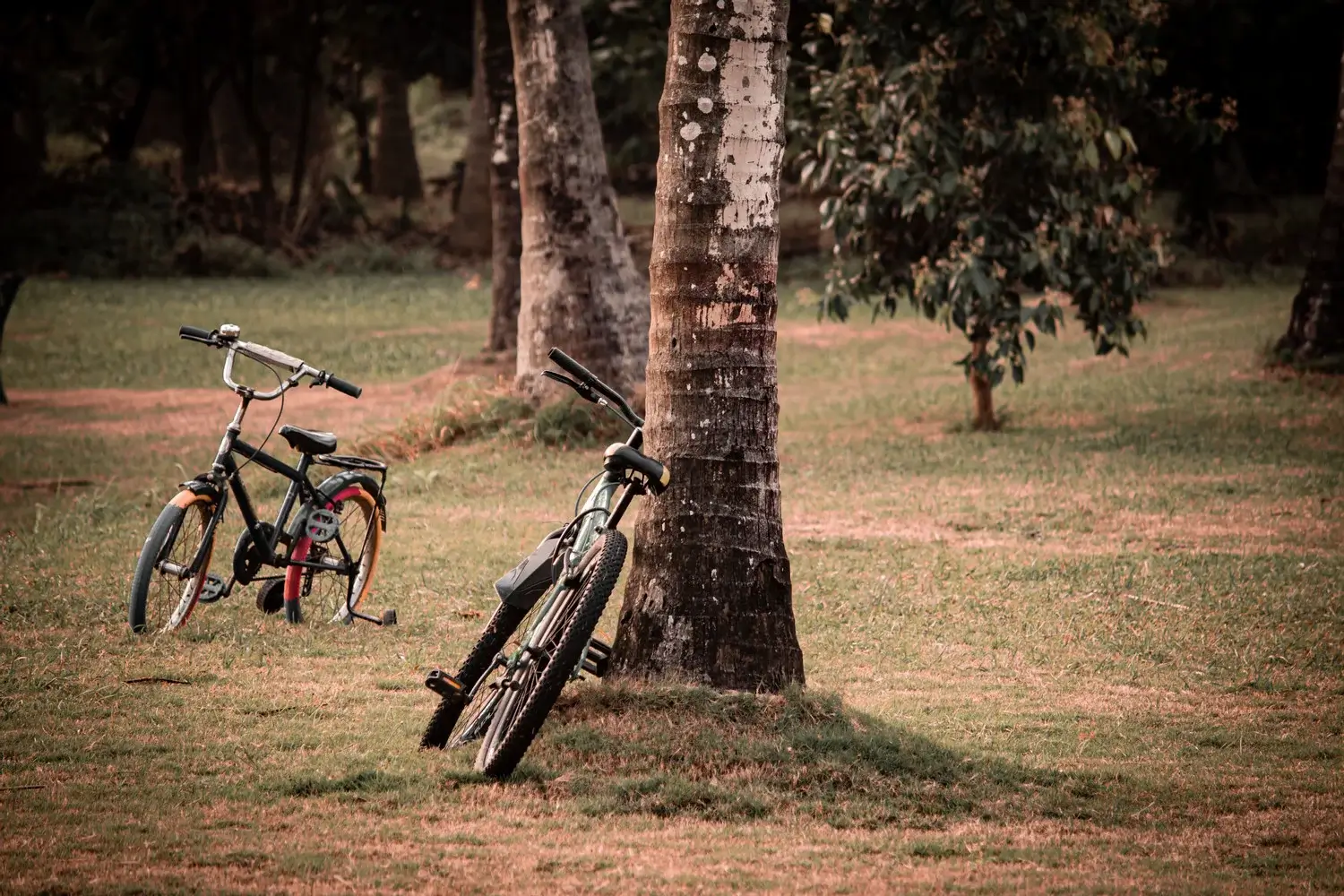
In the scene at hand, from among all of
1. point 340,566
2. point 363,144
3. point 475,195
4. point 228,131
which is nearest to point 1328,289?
point 340,566

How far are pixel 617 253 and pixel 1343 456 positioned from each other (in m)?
6.22

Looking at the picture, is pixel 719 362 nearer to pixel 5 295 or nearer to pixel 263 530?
pixel 263 530

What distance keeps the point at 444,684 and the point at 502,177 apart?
1172cm

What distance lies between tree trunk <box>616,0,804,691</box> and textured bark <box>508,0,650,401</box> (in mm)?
7912

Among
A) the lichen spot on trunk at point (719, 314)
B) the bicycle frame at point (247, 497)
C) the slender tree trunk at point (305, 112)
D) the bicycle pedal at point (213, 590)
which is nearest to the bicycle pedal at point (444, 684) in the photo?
the lichen spot on trunk at point (719, 314)

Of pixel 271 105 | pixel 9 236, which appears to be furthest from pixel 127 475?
pixel 271 105

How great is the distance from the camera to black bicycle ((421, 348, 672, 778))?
5480mm

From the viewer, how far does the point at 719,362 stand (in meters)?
6.21

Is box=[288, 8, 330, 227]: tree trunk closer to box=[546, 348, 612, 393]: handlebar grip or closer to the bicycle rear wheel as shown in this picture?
the bicycle rear wheel

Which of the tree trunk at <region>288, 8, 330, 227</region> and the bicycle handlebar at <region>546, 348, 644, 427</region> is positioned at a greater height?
the tree trunk at <region>288, 8, 330, 227</region>

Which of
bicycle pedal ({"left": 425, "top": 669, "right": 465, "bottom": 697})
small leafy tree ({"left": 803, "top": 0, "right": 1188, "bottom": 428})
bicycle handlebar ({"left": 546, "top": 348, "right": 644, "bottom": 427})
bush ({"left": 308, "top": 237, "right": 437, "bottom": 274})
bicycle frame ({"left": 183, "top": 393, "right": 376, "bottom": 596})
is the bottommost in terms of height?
bicycle pedal ({"left": 425, "top": 669, "right": 465, "bottom": 697})

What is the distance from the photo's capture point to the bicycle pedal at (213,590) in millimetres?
7754

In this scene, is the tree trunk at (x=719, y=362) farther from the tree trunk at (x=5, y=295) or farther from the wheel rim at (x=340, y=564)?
the tree trunk at (x=5, y=295)

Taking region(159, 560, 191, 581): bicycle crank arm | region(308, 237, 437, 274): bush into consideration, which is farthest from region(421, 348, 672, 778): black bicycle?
region(308, 237, 437, 274): bush
